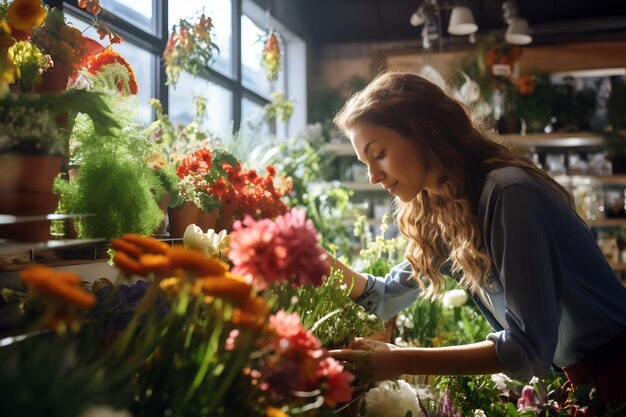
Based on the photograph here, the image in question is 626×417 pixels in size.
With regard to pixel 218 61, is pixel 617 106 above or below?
below

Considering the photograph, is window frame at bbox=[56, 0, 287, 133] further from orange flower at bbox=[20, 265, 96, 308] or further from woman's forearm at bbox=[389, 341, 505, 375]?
orange flower at bbox=[20, 265, 96, 308]

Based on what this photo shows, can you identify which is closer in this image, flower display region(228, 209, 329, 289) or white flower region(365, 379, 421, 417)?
flower display region(228, 209, 329, 289)

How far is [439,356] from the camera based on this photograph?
48.6 inches

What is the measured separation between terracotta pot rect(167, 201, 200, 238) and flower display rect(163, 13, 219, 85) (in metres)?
1.08

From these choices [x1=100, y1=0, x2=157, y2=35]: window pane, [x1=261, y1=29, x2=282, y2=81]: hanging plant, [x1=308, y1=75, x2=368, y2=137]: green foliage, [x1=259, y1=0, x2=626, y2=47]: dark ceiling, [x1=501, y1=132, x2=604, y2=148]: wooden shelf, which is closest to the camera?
[x1=100, y1=0, x2=157, y2=35]: window pane

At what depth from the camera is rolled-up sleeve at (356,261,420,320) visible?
174cm

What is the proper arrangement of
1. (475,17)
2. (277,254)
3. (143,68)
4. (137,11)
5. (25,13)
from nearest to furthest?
1. (277,254)
2. (25,13)
3. (137,11)
4. (143,68)
5. (475,17)

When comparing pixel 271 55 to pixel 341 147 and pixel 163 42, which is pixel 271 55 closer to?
pixel 163 42

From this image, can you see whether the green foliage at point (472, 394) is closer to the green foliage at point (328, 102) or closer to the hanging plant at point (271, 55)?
the hanging plant at point (271, 55)

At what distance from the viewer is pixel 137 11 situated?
3008mm

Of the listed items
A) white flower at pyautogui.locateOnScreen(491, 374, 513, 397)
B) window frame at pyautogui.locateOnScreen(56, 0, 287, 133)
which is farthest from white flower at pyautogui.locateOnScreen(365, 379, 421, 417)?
window frame at pyautogui.locateOnScreen(56, 0, 287, 133)

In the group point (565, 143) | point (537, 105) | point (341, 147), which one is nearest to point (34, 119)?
point (341, 147)

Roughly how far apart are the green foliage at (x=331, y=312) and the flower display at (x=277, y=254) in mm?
492

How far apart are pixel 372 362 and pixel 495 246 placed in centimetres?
36
